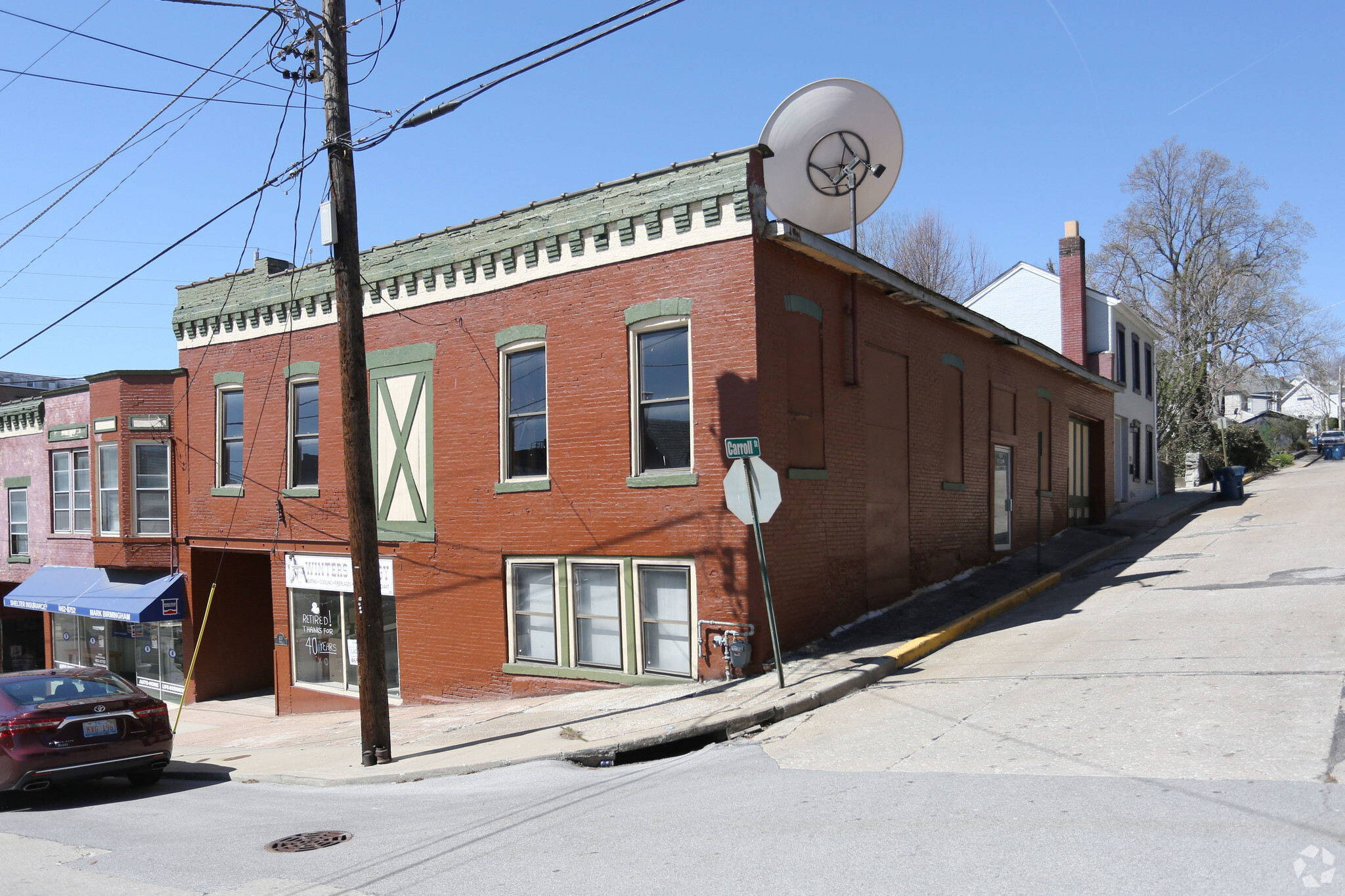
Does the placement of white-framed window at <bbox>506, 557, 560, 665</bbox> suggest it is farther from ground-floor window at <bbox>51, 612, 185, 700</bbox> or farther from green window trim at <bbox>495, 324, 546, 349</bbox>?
ground-floor window at <bbox>51, 612, 185, 700</bbox>

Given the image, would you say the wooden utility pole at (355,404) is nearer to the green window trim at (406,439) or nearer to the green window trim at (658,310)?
the green window trim at (658,310)

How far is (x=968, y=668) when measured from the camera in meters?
11.5

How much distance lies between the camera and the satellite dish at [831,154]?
1435 centimetres

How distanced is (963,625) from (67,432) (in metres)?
21.1

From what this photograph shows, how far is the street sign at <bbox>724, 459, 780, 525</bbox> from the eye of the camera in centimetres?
1087

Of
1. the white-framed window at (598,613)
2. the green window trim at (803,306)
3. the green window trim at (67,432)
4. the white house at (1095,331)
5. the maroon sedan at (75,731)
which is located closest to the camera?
the maroon sedan at (75,731)

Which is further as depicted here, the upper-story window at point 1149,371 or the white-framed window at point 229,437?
the upper-story window at point 1149,371

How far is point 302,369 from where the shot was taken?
18000 mm

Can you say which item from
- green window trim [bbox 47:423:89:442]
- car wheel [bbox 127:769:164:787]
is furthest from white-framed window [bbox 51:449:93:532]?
car wheel [bbox 127:769:164:787]

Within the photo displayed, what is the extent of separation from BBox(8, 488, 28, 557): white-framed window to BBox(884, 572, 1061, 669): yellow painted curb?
24.2 meters

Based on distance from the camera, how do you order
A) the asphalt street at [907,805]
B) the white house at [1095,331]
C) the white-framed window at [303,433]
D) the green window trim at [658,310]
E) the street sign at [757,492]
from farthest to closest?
1. the white house at [1095,331]
2. the white-framed window at [303,433]
3. the green window trim at [658,310]
4. the street sign at [757,492]
5. the asphalt street at [907,805]

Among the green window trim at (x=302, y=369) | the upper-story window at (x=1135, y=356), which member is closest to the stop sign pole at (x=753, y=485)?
the green window trim at (x=302, y=369)

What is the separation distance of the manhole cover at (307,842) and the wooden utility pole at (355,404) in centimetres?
319

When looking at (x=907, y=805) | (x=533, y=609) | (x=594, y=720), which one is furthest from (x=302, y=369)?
(x=907, y=805)
